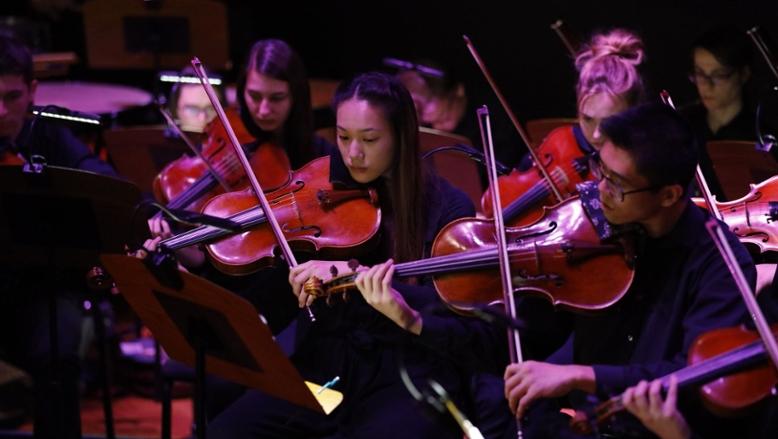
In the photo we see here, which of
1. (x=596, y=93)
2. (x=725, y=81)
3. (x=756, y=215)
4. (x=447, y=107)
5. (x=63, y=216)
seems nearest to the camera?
(x=756, y=215)

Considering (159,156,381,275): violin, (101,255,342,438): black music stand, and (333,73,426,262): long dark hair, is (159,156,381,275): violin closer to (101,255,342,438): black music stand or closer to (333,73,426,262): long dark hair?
(333,73,426,262): long dark hair

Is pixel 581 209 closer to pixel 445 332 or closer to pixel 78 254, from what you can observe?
pixel 445 332

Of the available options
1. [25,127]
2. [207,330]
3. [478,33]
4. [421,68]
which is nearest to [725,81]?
[421,68]

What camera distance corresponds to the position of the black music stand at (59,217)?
2871 mm

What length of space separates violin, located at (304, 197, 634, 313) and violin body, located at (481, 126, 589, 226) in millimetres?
590

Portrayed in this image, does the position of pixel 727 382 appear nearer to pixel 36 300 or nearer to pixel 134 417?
pixel 36 300

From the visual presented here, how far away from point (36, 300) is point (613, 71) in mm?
1883

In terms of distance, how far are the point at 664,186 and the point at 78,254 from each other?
161 centimetres

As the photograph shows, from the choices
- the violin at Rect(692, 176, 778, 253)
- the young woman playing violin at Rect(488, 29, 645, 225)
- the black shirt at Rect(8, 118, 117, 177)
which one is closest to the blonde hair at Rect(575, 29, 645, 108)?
the young woman playing violin at Rect(488, 29, 645, 225)

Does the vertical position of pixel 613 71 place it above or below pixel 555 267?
above

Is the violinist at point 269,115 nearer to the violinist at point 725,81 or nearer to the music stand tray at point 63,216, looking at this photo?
the music stand tray at point 63,216

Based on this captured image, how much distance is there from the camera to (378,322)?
2.75 meters

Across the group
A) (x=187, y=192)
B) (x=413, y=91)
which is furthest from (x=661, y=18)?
(x=187, y=192)

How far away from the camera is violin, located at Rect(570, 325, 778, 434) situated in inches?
77.2
